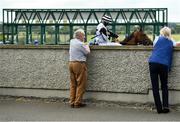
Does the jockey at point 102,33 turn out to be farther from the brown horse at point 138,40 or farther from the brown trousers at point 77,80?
the brown trousers at point 77,80

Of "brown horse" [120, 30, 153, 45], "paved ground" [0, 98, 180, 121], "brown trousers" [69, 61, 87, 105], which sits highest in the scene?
"brown horse" [120, 30, 153, 45]

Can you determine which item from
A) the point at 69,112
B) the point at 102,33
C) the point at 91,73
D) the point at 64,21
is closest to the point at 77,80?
the point at 91,73

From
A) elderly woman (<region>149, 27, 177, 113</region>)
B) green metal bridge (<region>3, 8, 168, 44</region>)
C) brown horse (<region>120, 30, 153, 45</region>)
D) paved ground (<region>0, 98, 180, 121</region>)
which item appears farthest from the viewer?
green metal bridge (<region>3, 8, 168, 44</region>)

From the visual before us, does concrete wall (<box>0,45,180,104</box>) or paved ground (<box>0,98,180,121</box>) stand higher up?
concrete wall (<box>0,45,180,104</box>)

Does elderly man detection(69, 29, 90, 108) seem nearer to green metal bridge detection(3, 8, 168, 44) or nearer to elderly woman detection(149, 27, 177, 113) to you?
elderly woman detection(149, 27, 177, 113)

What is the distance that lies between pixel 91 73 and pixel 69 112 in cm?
130

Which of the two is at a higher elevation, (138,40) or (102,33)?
(102,33)

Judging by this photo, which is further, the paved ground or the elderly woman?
the elderly woman

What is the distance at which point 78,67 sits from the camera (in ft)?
34.3

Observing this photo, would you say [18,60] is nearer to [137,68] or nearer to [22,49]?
[22,49]

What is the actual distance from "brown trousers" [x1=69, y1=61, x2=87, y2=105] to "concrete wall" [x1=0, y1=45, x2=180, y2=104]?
49cm

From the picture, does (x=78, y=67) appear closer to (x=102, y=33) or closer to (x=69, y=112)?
(x=69, y=112)

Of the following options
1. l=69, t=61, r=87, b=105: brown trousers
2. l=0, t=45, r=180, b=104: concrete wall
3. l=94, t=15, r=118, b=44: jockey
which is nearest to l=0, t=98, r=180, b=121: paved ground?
l=69, t=61, r=87, b=105: brown trousers

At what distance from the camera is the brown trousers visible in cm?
1046
